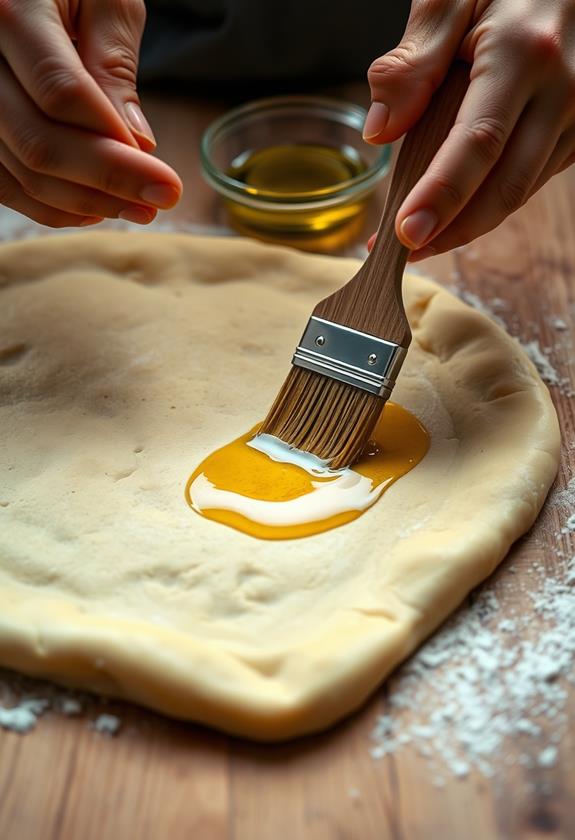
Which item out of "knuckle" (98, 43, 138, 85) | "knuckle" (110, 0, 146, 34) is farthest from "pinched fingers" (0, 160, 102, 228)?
"knuckle" (110, 0, 146, 34)

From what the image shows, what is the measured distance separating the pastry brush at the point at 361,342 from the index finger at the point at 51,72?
0.41 meters

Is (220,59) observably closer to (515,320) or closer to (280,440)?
(515,320)

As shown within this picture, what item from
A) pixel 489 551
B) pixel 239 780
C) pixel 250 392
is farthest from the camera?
pixel 250 392

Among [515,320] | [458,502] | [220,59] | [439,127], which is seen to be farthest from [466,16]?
[220,59]

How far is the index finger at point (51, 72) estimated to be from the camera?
4.10 ft

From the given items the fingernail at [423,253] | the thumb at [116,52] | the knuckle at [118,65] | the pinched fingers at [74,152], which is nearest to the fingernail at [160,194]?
the pinched fingers at [74,152]

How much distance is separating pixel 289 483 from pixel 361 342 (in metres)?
0.23

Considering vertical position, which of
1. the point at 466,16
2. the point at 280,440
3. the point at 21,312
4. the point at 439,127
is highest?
the point at 466,16

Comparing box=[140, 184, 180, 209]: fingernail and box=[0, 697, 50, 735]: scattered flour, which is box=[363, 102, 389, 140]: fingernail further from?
box=[0, 697, 50, 735]: scattered flour

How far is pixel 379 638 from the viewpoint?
111 centimetres

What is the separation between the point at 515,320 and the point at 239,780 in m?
1.02

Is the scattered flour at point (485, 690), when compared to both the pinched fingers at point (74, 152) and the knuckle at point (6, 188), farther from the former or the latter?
the knuckle at point (6, 188)

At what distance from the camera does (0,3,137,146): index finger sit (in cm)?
125

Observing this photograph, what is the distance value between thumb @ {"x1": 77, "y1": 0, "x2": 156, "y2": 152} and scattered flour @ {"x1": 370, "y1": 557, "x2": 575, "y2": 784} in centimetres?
85
